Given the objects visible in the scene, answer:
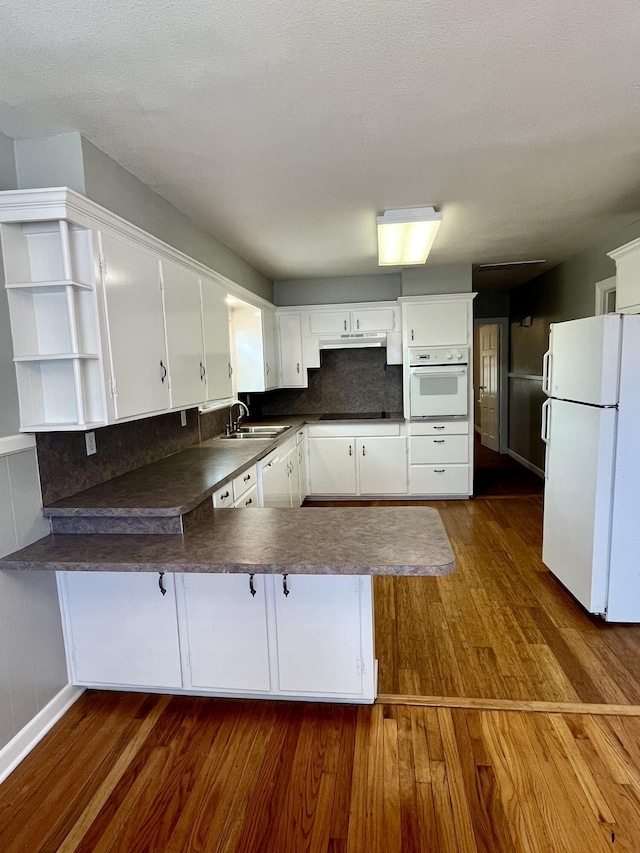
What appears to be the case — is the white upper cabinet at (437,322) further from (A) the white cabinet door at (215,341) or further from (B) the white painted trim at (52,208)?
(B) the white painted trim at (52,208)

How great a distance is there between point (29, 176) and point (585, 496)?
3.13 meters

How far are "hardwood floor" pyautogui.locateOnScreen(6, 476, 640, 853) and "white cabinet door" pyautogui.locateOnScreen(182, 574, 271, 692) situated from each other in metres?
→ 0.15

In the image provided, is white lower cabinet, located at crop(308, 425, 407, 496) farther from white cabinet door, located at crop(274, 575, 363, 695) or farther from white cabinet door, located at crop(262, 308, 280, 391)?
white cabinet door, located at crop(274, 575, 363, 695)

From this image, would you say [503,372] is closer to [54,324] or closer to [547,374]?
[547,374]

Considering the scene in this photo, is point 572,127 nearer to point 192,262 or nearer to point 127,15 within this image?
point 127,15

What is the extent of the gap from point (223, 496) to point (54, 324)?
1.15m

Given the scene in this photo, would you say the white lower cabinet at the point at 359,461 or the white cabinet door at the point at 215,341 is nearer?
the white cabinet door at the point at 215,341

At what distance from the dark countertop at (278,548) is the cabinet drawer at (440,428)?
2.87 m

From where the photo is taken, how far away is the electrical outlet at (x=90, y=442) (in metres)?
2.31

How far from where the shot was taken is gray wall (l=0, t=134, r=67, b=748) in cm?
183

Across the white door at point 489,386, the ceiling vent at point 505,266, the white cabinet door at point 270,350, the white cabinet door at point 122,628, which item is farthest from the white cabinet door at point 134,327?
the white door at point 489,386

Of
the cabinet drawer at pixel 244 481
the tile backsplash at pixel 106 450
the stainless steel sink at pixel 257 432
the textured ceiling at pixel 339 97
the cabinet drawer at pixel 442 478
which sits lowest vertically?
the cabinet drawer at pixel 442 478

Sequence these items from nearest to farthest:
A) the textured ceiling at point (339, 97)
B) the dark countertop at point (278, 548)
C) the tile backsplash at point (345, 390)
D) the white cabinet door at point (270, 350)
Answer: the textured ceiling at point (339, 97) < the dark countertop at point (278, 548) < the white cabinet door at point (270, 350) < the tile backsplash at point (345, 390)

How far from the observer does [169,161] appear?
223cm
